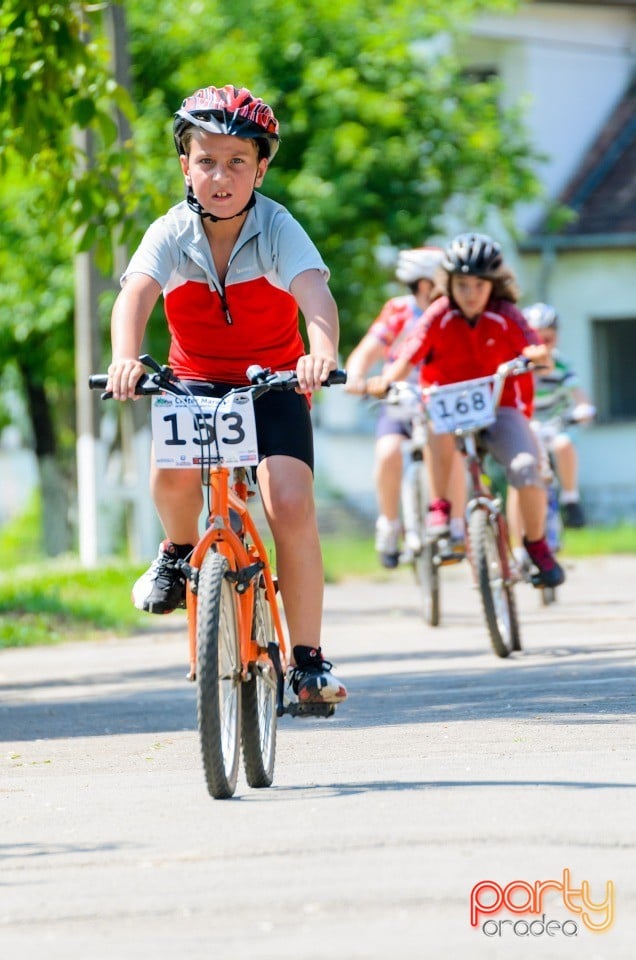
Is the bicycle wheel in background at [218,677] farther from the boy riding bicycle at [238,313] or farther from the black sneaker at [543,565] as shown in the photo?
the black sneaker at [543,565]

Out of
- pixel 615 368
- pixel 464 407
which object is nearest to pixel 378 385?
pixel 464 407

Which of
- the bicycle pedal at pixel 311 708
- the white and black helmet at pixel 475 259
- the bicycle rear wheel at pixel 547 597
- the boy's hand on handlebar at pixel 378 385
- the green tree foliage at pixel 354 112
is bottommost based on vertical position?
the bicycle rear wheel at pixel 547 597

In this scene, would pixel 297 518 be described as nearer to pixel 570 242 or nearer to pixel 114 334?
pixel 114 334

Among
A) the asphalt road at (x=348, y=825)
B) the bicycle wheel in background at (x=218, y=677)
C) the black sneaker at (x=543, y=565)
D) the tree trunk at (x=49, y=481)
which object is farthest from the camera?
the tree trunk at (x=49, y=481)

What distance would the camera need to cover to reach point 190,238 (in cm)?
631

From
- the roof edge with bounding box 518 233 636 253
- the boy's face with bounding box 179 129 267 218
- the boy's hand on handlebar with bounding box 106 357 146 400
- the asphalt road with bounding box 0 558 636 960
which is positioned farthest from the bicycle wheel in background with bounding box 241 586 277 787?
the roof edge with bounding box 518 233 636 253

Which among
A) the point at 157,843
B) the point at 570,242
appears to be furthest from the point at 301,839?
the point at 570,242

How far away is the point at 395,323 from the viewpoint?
1238 cm

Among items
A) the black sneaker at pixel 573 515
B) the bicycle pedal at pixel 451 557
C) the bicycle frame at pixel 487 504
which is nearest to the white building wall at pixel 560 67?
the black sneaker at pixel 573 515

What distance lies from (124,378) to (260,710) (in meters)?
1.09

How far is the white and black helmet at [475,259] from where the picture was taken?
10.1m

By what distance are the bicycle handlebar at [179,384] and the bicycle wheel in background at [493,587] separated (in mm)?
4051

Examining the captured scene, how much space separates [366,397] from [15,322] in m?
14.6

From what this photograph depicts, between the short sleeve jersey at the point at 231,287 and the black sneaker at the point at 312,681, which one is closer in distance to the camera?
the black sneaker at the point at 312,681
